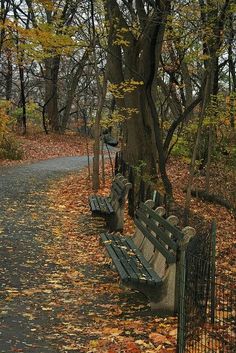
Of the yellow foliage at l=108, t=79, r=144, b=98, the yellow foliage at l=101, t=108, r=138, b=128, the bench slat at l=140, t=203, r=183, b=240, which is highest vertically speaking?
the yellow foliage at l=108, t=79, r=144, b=98

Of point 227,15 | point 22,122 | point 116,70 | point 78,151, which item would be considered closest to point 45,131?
point 22,122

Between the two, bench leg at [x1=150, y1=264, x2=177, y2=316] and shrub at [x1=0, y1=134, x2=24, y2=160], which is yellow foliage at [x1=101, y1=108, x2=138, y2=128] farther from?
shrub at [x1=0, y1=134, x2=24, y2=160]

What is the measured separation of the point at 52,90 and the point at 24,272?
29.2 m

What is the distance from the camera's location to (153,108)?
12.0m

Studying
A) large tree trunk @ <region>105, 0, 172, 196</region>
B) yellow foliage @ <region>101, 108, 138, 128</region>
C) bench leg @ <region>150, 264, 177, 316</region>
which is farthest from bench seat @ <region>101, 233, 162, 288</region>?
yellow foliage @ <region>101, 108, 138, 128</region>

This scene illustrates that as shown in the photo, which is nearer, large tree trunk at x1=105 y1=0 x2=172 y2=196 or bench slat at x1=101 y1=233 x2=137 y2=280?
bench slat at x1=101 y1=233 x2=137 y2=280

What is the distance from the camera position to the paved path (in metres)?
4.57

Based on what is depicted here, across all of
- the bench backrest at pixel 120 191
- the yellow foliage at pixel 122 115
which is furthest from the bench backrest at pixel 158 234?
the yellow foliage at pixel 122 115

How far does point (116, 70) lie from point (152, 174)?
9.93ft

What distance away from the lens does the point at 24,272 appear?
21.5ft

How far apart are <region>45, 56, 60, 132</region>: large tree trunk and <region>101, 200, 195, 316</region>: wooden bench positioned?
28674mm

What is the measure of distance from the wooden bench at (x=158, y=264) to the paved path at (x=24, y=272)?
935 mm

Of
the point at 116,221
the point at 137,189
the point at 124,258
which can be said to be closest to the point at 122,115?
the point at 137,189

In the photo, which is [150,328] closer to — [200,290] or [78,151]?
[200,290]
